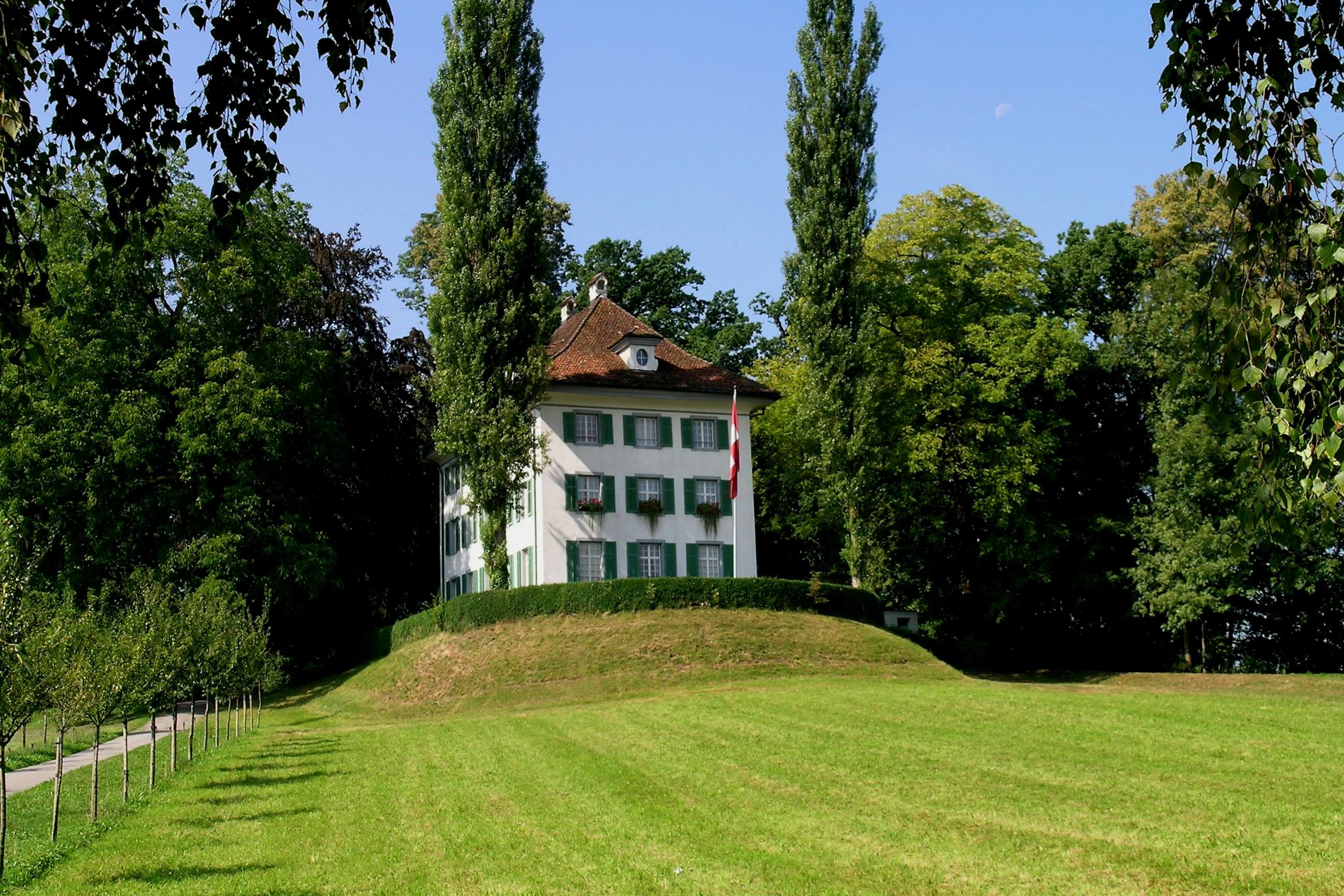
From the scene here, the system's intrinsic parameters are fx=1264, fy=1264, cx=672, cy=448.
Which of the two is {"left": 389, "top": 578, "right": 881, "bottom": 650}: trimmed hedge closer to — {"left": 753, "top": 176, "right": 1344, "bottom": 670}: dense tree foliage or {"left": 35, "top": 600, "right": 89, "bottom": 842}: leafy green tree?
{"left": 753, "top": 176, "right": 1344, "bottom": 670}: dense tree foliage

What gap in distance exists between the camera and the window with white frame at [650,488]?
4366cm

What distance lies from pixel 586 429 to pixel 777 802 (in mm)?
28445

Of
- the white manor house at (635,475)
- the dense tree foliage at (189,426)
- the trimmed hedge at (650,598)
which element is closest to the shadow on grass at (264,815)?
the dense tree foliage at (189,426)

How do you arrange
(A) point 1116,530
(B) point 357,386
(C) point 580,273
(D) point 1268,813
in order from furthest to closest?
(C) point 580,273
(B) point 357,386
(A) point 1116,530
(D) point 1268,813

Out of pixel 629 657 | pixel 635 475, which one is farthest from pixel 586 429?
pixel 629 657

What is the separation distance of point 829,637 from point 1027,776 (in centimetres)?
2046

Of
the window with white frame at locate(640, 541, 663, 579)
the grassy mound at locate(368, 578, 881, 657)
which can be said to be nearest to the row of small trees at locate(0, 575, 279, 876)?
the grassy mound at locate(368, 578, 881, 657)

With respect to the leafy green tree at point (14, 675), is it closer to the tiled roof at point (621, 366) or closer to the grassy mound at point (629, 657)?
the grassy mound at point (629, 657)

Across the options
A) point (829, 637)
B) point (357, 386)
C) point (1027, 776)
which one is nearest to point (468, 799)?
point (1027, 776)

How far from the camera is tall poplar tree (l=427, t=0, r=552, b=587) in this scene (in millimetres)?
39156

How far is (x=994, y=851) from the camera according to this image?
1219cm

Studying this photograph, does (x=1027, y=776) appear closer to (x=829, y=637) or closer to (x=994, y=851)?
(x=994, y=851)

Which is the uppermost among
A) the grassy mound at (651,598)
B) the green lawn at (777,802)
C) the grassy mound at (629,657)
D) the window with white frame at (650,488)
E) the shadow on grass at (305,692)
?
the window with white frame at (650,488)

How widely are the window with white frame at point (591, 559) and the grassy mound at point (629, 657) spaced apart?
157 inches
